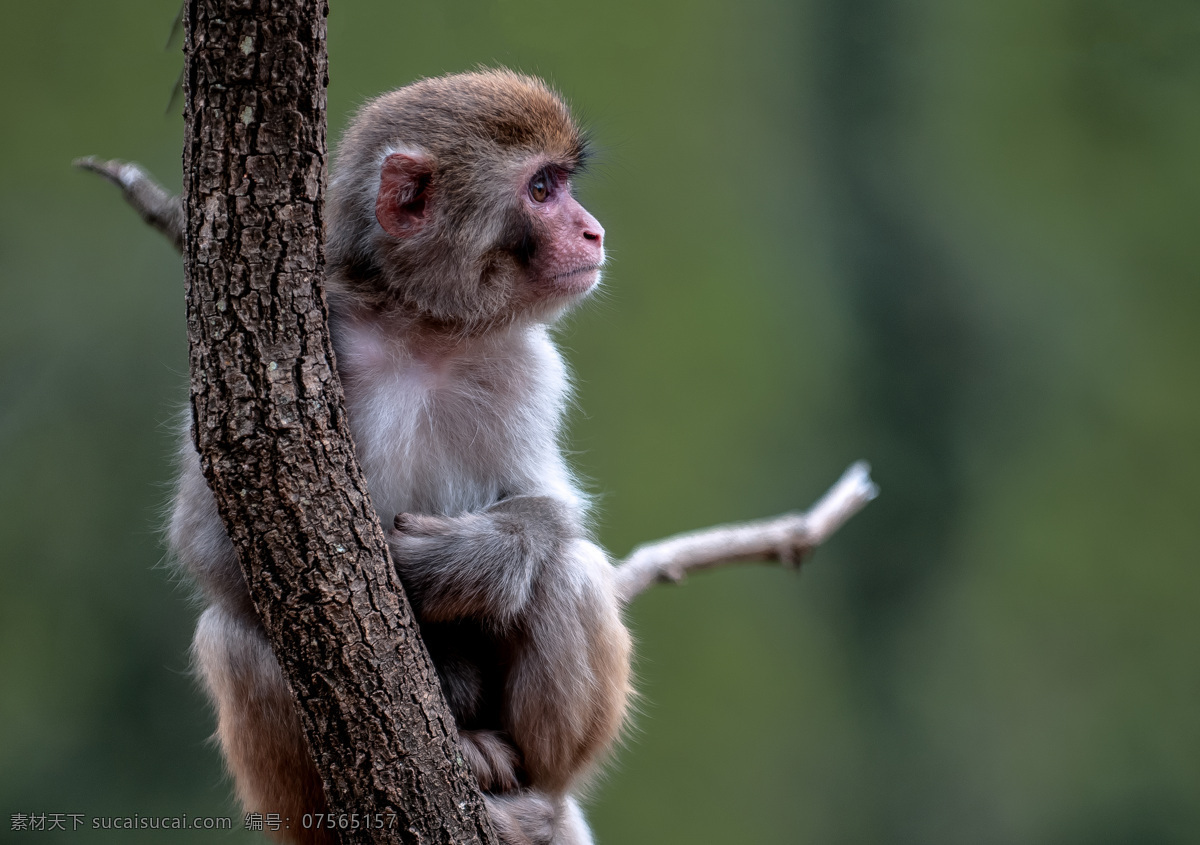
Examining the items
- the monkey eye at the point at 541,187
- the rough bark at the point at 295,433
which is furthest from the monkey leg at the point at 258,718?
the monkey eye at the point at 541,187

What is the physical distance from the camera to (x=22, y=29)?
5.75 m

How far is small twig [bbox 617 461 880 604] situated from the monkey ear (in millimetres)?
1785

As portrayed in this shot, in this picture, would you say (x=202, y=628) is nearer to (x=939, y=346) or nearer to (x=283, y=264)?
(x=283, y=264)

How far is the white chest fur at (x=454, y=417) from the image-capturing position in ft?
9.03

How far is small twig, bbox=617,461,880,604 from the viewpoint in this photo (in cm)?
421

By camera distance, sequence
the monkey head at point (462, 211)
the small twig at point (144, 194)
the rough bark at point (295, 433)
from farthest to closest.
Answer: the small twig at point (144, 194) → the monkey head at point (462, 211) → the rough bark at point (295, 433)

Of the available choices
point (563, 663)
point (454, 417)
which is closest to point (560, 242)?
point (454, 417)

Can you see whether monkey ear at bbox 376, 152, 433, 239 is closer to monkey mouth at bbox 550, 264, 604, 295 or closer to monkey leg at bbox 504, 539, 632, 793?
monkey mouth at bbox 550, 264, 604, 295

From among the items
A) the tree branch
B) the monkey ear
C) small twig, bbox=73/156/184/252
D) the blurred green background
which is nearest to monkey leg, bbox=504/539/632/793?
the monkey ear

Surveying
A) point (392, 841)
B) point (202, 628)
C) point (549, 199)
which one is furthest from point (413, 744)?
point (549, 199)

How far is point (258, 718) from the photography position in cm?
262

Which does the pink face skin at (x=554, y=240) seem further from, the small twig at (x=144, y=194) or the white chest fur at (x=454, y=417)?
the small twig at (x=144, y=194)

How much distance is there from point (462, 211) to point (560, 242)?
29cm

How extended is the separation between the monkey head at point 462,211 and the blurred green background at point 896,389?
3.45 meters
